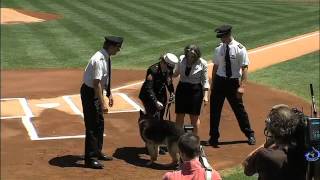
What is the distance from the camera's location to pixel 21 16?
90.1 ft

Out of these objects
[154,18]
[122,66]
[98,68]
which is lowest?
[122,66]

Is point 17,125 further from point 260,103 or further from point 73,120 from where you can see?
point 260,103

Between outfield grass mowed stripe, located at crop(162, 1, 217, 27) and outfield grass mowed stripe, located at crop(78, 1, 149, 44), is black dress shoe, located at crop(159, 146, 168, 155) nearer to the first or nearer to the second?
outfield grass mowed stripe, located at crop(78, 1, 149, 44)

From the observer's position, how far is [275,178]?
440 centimetres

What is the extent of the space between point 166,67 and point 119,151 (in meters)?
1.87

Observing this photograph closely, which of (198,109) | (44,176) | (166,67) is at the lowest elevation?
(44,176)

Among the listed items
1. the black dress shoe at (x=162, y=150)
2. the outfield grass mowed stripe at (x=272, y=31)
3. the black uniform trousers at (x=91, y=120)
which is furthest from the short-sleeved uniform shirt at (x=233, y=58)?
the outfield grass mowed stripe at (x=272, y=31)

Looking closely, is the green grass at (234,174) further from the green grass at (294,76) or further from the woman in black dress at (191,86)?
the green grass at (294,76)

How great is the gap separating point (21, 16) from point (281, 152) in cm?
2468

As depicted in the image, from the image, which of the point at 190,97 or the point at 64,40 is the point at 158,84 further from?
the point at 64,40

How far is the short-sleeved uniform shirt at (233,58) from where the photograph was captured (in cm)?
936

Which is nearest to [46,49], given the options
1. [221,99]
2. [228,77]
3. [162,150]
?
[162,150]

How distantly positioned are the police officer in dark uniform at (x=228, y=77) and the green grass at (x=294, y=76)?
11.9ft

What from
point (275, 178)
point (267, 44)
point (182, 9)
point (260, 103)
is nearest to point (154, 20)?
point (182, 9)
